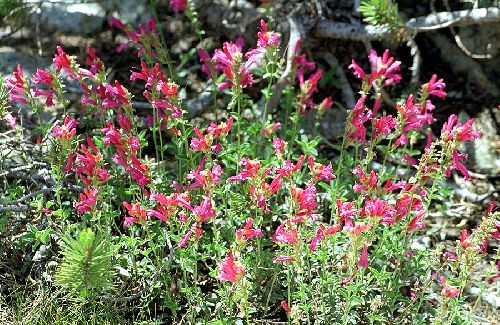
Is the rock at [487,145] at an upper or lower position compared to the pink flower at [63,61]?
lower

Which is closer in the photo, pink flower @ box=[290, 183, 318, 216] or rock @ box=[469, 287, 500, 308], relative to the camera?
pink flower @ box=[290, 183, 318, 216]

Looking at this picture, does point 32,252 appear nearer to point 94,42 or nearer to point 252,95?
point 252,95

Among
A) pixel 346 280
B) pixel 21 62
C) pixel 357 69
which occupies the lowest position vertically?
pixel 346 280

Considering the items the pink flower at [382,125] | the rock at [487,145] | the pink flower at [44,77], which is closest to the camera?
the pink flower at [382,125]

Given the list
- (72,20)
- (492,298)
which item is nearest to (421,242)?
(492,298)

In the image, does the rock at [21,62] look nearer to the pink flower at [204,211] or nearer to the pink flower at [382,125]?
the pink flower at [204,211]

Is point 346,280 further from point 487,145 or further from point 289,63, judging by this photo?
point 487,145

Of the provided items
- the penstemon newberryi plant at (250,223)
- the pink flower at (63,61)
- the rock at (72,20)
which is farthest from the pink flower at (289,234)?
the rock at (72,20)

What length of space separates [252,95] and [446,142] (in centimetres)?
235

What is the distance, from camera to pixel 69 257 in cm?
274

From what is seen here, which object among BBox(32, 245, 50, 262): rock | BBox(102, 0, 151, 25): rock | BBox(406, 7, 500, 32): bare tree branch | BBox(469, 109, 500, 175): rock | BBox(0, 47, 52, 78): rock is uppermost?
BBox(406, 7, 500, 32): bare tree branch

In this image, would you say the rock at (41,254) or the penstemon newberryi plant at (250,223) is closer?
the penstemon newberryi plant at (250,223)

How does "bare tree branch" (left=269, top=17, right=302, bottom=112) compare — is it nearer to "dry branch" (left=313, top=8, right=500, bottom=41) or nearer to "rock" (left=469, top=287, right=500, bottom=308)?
"dry branch" (left=313, top=8, right=500, bottom=41)

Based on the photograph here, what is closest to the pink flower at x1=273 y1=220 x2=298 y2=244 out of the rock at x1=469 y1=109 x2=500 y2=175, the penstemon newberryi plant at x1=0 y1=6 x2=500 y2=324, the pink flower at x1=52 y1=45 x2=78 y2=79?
the penstemon newberryi plant at x1=0 y1=6 x2=500 y2=324
